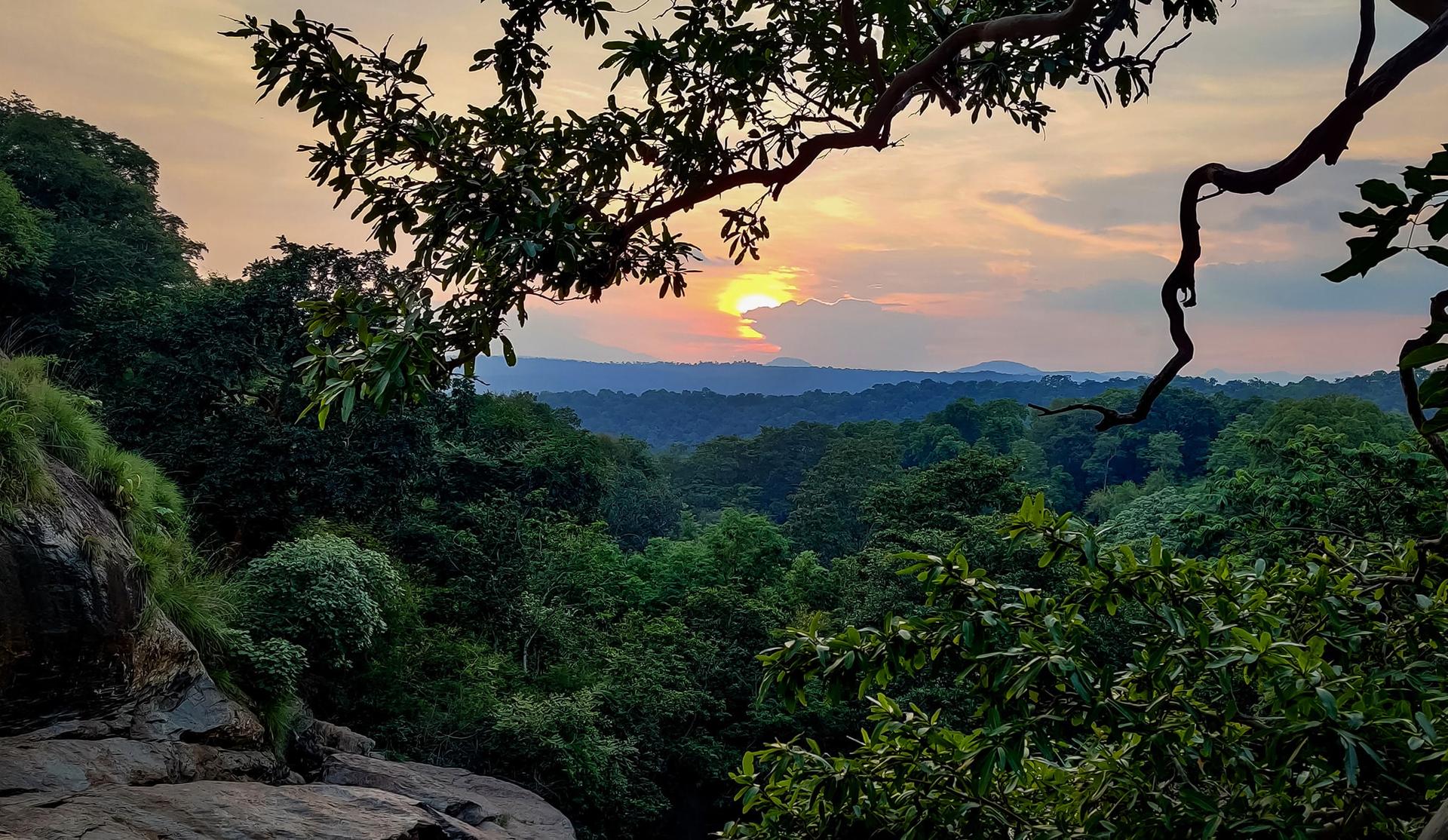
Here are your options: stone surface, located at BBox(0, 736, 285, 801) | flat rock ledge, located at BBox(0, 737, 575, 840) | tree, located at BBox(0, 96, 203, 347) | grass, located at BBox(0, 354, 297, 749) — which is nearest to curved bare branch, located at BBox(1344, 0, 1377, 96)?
flat rock ledge, located at BBox(0, 737, 575, 840)

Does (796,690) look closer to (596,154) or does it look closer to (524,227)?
(524,227)

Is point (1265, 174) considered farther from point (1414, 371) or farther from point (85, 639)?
point (85, 639)

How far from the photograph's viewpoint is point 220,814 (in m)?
5.71

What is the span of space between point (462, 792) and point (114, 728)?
168 inches

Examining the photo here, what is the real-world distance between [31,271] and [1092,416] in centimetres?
4964

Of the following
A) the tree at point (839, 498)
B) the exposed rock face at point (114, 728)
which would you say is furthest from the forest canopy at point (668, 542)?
the tree at point (839, 498)

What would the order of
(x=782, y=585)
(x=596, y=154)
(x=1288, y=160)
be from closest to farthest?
1. (x=1288, y=160)
2. (x=596, y=154)
3. (x=782, y=585)

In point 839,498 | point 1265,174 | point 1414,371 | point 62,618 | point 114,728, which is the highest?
point 1265,174

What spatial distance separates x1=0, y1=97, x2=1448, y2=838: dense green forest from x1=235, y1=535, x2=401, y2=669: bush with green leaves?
4 cm

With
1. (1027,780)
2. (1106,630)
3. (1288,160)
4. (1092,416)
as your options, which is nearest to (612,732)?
(1106,630)

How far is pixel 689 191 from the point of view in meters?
2.67

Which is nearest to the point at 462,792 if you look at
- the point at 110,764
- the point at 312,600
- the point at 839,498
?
the point at 312,600

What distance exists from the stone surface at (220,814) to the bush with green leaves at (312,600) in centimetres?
250

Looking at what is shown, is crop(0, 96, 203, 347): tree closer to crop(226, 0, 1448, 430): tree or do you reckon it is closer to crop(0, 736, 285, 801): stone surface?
crop(0, 736, 285, 801): stone surface
